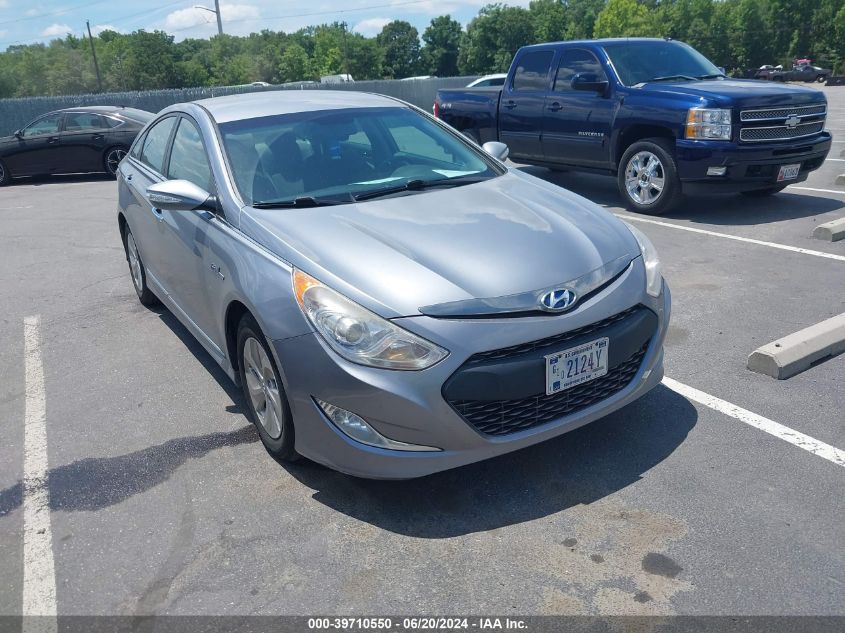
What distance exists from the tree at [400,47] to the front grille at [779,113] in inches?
5075

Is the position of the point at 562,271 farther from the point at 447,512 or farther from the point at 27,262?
the point at 27,262

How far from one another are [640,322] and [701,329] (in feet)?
6.25

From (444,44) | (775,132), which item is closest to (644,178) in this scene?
(775,132)

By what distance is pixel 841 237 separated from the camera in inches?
279

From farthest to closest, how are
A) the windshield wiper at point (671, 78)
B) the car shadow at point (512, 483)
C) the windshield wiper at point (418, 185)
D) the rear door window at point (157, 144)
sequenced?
the windshield wiper at point (671, 78) < the rear door window at point (157, 144) < the windshield wiper at point (418, 185) < the car shadow at point (512, 483)

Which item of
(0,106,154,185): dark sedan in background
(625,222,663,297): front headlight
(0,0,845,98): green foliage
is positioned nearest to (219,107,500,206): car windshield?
(625,222,663,297): front headlight

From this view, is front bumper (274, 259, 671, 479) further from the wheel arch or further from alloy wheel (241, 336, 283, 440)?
the wheel arch

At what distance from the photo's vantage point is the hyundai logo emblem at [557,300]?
3127 millimetres

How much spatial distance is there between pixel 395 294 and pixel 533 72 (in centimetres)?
757

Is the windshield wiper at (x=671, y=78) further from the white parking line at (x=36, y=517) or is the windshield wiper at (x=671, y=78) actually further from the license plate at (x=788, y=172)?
the white parking line at (x=36, y=517)

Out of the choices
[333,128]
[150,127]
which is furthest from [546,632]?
[150,127]

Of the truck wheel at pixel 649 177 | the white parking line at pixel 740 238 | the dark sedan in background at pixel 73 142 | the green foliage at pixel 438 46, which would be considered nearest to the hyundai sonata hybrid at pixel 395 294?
the white parking line at pixel 740 238

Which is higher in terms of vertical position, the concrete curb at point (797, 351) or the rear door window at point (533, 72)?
the rear door window at point (533, 72)

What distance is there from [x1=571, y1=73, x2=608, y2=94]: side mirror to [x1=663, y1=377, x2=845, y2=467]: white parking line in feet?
17.3
